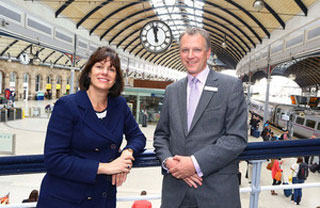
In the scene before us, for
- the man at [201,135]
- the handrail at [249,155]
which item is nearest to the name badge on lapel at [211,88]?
the man at [201,135]

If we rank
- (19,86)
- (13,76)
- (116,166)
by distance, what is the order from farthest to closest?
(19,86) < (13,76) < (116,166)

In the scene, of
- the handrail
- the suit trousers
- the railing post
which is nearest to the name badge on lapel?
the handrail

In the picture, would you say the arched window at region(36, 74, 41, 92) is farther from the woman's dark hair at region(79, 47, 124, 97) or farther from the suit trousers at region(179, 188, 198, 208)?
the suit trousers at region(179, 188, 198, 208)

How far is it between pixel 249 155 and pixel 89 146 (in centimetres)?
102

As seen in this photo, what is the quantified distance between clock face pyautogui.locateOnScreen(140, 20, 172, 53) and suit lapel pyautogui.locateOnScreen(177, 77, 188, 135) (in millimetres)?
9274

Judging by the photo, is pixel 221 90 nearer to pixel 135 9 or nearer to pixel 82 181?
pixel 82 181

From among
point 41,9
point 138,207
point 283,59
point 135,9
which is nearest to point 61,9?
point 41,9

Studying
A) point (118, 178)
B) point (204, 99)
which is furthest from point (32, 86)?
point (204, 99)

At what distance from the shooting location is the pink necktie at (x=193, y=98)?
1643mm

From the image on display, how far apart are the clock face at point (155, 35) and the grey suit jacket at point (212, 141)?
941 cm

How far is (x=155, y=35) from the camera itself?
1084 cm

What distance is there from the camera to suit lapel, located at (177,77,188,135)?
5.27 ft

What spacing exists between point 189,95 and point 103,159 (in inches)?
27.6

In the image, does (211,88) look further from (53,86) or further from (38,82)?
(53,86)
